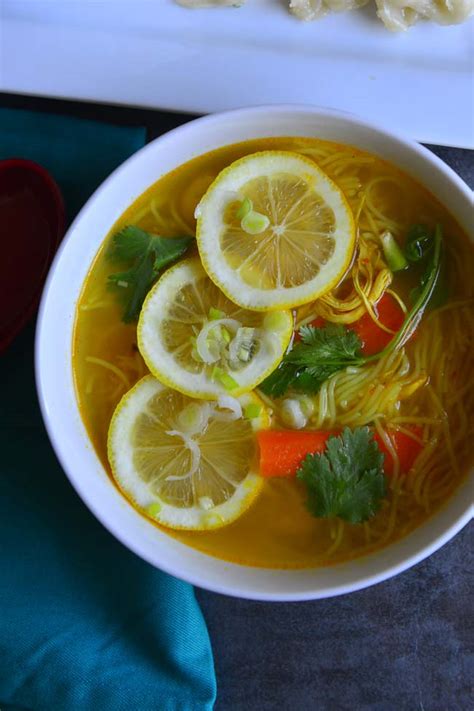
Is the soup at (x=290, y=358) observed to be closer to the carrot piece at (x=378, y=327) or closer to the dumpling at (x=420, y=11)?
the carrot piece at (x=378, y=327)

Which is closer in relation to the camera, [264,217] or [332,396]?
[264,217]

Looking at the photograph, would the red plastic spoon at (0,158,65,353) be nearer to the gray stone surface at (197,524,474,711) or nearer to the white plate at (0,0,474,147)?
the white plate at (0,0,474,147)

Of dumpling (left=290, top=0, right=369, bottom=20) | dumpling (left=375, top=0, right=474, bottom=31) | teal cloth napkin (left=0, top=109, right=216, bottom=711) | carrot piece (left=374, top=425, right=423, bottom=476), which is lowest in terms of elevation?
teal cloth napkin (left=0, top=109, right=216, bottom=711)

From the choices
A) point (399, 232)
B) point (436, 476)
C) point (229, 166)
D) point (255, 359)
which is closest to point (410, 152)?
point (399, 232)

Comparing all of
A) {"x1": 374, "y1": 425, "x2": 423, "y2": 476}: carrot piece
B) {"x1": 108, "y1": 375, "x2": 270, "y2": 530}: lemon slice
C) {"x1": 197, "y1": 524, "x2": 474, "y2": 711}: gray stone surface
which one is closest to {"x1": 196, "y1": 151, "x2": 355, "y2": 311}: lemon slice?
{"x1": 108, "y1": 375, "x2": 270, "y2": 530}: lemon slice

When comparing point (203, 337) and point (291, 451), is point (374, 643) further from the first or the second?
point (203, 337)

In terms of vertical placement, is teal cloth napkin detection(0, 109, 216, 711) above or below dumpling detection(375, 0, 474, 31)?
below

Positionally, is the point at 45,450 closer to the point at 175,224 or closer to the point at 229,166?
the point at 175,224
